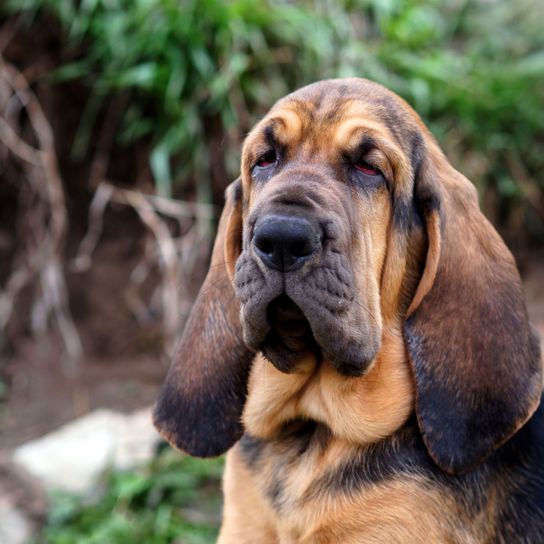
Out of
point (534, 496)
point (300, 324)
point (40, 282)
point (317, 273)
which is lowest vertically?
point (40, 282)

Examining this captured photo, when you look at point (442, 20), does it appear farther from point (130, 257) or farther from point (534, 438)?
point (534, 438)

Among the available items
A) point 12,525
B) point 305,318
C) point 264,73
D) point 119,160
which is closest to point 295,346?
point 305,318

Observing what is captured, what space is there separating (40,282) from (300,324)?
3.63 meters

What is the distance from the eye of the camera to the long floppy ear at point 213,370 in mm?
3334

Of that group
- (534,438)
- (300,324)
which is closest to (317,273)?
(300,324)

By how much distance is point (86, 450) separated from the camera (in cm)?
514

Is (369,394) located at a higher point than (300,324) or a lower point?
lower

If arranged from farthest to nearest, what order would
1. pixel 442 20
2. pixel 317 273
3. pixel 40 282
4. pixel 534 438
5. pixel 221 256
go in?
1. pixel 442 20
2. pixel 40 282
3. pixel 221 256
4. pixel 534 438
5. pixel 317 273

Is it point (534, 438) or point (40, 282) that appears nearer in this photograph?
point (534, 438)

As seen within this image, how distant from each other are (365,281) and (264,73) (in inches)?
149

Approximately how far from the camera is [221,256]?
352 cm

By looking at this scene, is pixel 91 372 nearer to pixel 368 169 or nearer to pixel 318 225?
pixel 368 169

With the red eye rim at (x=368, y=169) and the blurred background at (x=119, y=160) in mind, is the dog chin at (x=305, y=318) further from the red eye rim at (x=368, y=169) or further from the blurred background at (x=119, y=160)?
the blurred background at (x=119, y=160)

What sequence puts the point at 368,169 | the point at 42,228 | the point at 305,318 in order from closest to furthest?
the point at 305,318
the point at 368,169
the point at 42,228
